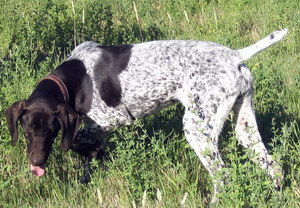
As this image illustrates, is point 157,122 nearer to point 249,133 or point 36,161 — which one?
point 249,133

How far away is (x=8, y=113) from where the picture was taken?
4266 mm

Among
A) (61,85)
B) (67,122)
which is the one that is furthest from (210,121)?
(61,85)

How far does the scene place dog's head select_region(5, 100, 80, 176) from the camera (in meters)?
4.12

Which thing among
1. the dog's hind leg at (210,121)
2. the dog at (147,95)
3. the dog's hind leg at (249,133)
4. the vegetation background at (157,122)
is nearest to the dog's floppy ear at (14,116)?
the dog at (147,95)

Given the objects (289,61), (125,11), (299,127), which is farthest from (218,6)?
(299,127)

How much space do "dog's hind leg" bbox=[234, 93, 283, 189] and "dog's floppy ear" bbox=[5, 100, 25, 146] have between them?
1502 millimetres

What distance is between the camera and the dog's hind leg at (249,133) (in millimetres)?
4284

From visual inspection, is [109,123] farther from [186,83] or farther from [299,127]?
[299,127]

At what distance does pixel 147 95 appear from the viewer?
451 centimetres

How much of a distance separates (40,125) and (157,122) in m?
1.45

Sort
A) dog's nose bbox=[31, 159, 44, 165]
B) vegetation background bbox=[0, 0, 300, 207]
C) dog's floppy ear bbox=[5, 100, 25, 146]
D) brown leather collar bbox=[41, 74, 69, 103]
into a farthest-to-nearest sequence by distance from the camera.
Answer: brown leather collar bbox=[41, 74, 69, 103] < dog's floppy ear bbox=[5, 100, 25, 146] < dog's nose bbox=[31, 159, 44, 165] < vegetation background bbox=[0, 0, 300, 207]

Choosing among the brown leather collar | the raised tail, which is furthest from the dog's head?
the raised tail

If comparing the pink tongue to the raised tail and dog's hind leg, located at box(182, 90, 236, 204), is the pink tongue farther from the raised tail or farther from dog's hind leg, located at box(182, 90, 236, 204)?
the raised tail

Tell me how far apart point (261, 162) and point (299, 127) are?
0.98 metres
